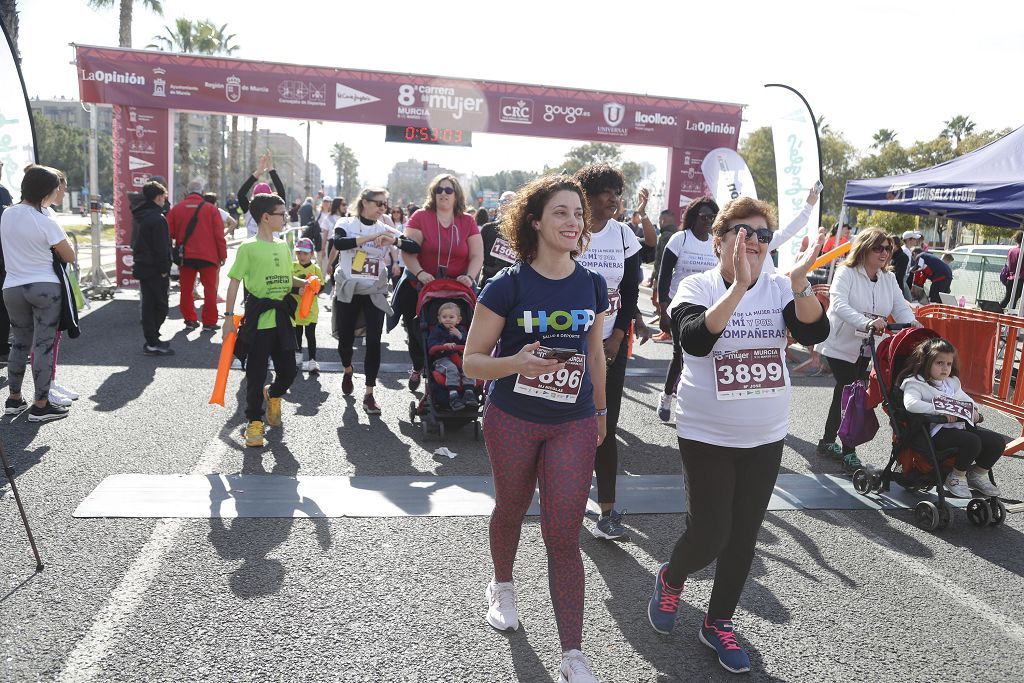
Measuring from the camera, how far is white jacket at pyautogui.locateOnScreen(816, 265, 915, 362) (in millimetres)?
5859

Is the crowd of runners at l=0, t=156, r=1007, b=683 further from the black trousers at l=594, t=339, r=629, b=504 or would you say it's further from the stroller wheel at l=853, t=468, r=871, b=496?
the stroller wheel at l=853, t=468, r=871, b=496

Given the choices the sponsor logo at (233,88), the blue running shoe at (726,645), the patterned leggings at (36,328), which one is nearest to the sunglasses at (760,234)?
the blue running shoe at (726,645)

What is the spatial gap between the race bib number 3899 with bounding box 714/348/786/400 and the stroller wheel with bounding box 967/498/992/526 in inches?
108

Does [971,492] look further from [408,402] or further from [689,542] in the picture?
[408,402]

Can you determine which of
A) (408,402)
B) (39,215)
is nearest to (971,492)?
(408,402)

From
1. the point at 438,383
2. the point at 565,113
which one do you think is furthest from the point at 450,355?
the point at 565,113

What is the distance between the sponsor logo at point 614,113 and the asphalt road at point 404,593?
13.1m

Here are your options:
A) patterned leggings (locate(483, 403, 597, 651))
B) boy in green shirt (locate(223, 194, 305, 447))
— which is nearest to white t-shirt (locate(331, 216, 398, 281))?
boy in green shirt (locate(223, 194, 305, 447))

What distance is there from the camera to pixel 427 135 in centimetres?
1695

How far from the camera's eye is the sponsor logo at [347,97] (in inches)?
641

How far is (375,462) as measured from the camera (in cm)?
569

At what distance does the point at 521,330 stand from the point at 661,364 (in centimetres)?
786

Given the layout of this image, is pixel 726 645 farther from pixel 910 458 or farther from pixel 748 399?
pixel 910 458

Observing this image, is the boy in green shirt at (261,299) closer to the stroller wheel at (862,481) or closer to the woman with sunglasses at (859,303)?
the woman with sunglasses at (859,303)
